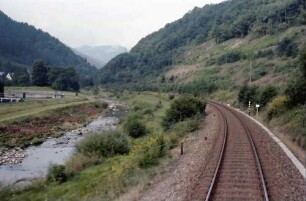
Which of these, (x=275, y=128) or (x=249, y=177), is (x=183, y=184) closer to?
(x=249, y=177)

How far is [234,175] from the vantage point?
18.2m

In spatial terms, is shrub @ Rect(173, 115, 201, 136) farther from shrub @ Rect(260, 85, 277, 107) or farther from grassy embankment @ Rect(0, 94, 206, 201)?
shrub @ Rect(260, 85, 277, 107)

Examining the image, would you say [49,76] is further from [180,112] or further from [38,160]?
[38,160]

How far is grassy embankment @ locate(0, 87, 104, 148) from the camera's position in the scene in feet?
170

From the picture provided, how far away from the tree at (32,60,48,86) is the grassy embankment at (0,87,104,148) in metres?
61.0

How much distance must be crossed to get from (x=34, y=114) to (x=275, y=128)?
43.5m

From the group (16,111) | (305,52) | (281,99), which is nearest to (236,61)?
(16,111)

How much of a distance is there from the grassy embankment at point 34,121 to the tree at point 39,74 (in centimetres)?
6099

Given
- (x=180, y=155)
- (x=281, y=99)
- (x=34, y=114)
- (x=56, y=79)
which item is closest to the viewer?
(x=180, y=155)

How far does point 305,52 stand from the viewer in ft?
95.8

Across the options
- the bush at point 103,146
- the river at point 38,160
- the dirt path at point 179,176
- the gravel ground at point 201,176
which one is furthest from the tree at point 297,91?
the river at point 38,160

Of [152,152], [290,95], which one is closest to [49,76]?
[290,95]

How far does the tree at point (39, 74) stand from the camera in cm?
14988

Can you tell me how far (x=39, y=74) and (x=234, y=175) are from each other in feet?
458
